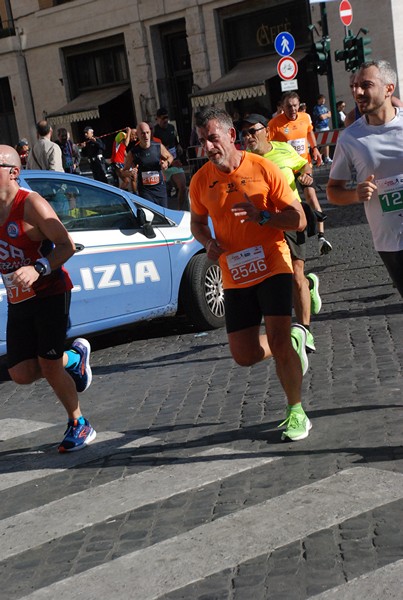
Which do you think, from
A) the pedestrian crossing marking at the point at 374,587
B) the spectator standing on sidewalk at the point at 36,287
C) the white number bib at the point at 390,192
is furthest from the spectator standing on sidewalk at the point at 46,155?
the pedestrian crossing marking at the point at 374,587

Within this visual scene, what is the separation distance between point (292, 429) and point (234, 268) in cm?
96

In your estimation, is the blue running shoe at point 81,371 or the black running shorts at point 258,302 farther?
→ the blue running shoe at point 81,371

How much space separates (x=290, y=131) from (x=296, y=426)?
7684 millimetres

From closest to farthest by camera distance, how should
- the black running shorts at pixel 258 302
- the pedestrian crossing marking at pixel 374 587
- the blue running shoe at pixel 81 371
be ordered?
the pedestrian crossing marking at pixel 374 587 < the black running shorts at pixel 258 302 < the blue running shoe at pixel 81 371

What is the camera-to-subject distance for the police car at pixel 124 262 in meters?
9.02

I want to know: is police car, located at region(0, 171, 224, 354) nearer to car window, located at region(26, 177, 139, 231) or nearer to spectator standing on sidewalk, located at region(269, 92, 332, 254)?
car window, located at region(26, 177, 139, 231)

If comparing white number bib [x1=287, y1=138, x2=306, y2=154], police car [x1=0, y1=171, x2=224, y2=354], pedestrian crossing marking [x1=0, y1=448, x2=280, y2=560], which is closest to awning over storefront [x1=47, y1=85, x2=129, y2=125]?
white number bib [x1=287, y1=138, x2=306, y2=154]

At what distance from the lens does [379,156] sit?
5844 mm

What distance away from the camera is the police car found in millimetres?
9016

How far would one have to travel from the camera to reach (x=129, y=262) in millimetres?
9305

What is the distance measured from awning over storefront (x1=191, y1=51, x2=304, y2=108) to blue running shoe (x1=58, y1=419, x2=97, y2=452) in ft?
85.2

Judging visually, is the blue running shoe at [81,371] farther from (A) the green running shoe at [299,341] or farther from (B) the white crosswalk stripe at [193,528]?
(A) the green running shoe at [299,341]

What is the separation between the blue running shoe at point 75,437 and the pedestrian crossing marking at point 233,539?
5.83ft

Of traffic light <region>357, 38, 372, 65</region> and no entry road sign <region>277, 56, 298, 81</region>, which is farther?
no entry road sign <region>277, 56, 298, 81</region>
